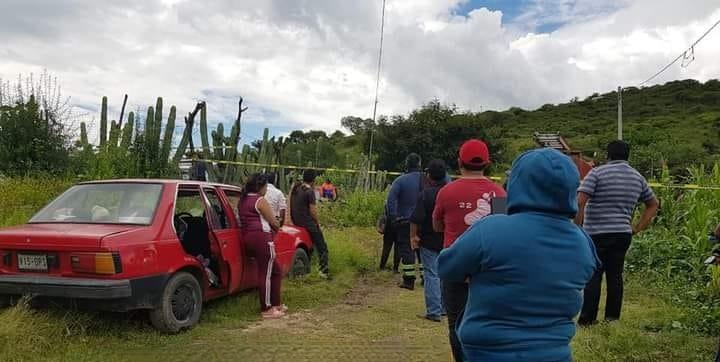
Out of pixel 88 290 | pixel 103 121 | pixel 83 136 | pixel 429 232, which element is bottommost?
pixel 88 290

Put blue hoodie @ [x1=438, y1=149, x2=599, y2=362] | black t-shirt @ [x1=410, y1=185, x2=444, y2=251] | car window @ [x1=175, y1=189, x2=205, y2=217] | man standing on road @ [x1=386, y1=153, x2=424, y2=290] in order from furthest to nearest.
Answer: man standing on road @ [x1=386, y1=153, x2=424, y2=290], car window @ [x1=175, y1=189, x2=205, y2=217], black t-shirt @ [x1=410, y1=185, x2=444, y2=251], blue hoodie @ [x1=438, y1=149, x2=599, y2=362]

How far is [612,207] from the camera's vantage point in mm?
5531

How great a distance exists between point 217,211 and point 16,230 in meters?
1.92

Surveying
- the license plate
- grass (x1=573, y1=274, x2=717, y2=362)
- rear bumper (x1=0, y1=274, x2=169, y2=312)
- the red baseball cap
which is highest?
the red baseball cap

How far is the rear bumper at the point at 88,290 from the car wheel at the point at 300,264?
2.99 m

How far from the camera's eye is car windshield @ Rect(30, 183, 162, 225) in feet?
18.0

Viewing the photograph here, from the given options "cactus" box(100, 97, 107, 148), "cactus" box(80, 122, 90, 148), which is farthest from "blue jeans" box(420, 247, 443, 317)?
→ "cactus" box(100, 97, 107, 148)

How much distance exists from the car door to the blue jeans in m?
1.94

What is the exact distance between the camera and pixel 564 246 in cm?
232

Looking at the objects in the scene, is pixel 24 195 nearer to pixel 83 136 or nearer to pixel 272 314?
pixel 83 136

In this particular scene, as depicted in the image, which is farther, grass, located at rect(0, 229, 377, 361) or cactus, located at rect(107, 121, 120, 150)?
cactus, located at rect(107, 121, 120, 150)

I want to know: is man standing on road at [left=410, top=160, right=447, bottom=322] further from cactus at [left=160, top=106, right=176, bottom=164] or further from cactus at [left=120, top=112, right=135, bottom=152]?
cactus at [left=160, top=106, right=176, bottom=164]

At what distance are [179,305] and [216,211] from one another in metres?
1.27

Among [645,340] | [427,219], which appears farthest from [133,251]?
[645,340]
